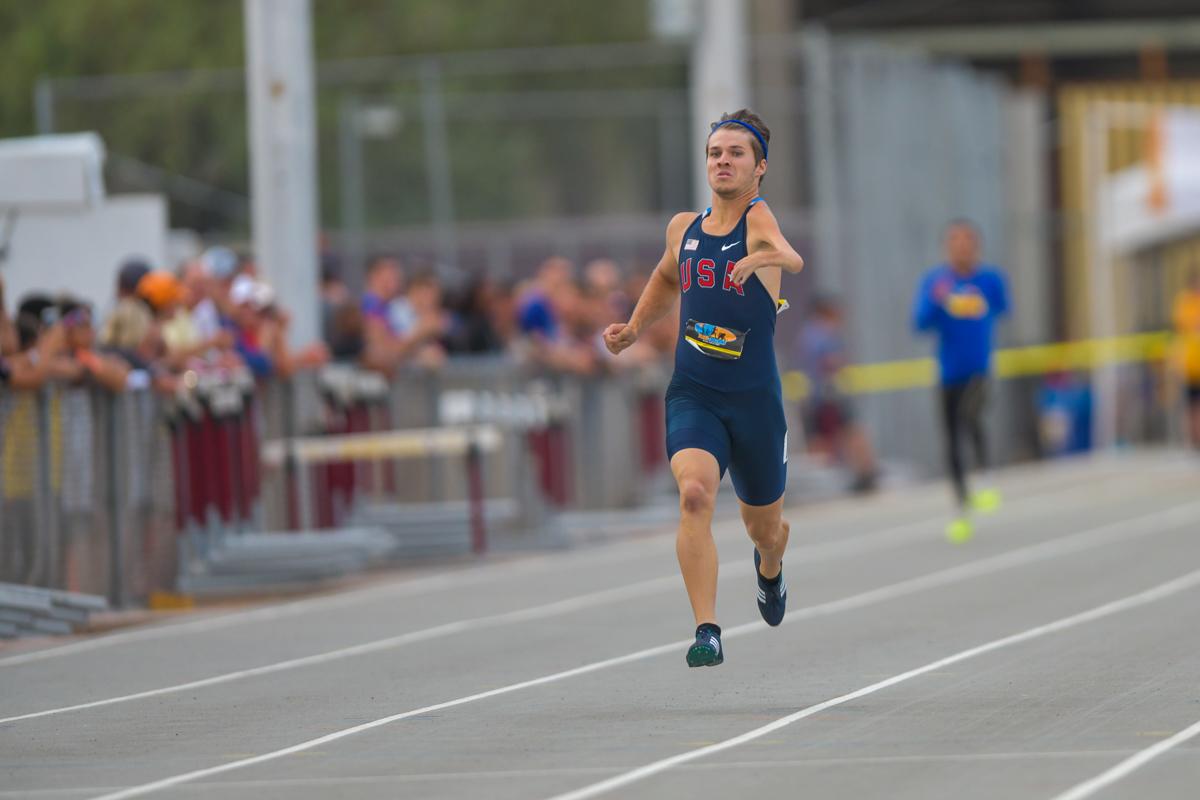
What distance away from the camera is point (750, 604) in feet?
46.4

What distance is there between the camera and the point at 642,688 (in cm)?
1040

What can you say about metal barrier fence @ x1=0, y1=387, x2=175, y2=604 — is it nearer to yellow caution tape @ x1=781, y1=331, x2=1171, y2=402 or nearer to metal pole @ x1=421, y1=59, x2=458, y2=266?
yellow caution tape @ x1=781, y1=331, x2=1171, y2=402

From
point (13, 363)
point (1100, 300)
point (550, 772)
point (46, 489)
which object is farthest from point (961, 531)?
point (1100, 300)

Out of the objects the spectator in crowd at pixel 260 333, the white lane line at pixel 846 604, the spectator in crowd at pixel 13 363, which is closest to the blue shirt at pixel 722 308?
the white lane line at pixel 846 604

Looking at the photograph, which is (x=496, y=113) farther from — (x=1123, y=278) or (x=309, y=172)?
(x=309, y=172)

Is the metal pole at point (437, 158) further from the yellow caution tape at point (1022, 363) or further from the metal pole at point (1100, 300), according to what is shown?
the metal pole at point (1100, 300)

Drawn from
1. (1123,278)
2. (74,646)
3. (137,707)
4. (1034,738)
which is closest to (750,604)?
(74,646)

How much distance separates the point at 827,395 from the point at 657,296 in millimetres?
14489

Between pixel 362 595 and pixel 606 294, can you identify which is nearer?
pixel 362 595

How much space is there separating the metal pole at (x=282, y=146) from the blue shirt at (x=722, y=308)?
8.43 metres

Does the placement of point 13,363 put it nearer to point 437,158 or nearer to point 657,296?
Answer: point 657,296

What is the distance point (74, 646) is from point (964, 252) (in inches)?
313

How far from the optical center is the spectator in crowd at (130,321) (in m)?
15.2

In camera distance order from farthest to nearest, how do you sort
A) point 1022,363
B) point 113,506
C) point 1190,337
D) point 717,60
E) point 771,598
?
point 1022,363 → point 1190,337 → point 717,60 → point 113,506 → point 771,598
